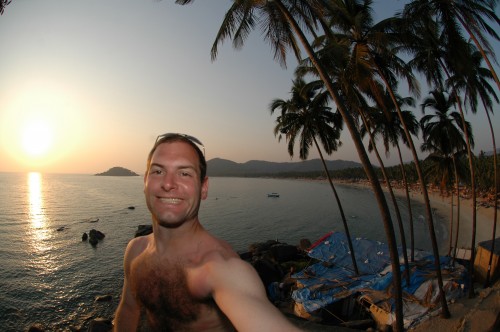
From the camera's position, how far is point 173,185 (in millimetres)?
2137

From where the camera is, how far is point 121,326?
266 cm

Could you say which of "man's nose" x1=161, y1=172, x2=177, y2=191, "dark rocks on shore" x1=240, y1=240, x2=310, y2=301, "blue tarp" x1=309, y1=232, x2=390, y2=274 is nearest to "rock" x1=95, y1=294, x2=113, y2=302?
"dark rocks on shore" x1=240, y1=240, x2=310, y2=301

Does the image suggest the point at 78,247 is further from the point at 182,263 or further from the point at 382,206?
the point at 182,263

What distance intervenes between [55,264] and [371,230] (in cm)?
3605

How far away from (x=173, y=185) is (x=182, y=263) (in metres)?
0.69

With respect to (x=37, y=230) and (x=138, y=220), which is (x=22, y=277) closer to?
(x=37, y=230)

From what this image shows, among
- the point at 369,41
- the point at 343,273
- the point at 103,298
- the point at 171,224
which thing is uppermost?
the point at 369,41

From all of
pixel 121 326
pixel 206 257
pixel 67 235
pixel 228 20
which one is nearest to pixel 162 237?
pixel 206 257

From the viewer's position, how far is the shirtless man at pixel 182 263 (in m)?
1.84

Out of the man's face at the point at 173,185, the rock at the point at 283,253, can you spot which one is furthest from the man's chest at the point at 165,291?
the rock at the point at 283,253

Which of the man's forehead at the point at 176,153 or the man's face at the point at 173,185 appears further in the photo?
the man's forehead at the point at 176,153

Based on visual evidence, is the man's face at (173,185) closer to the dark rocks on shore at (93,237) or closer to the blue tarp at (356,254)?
the blue tarp at (356,254)

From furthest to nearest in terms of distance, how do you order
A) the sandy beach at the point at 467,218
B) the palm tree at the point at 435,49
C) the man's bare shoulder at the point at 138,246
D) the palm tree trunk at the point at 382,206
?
the sandy beach at the point at 467,218 → the palm tree at the point at 435,49 → the palm tree trunk at the point at 382,206 → the man's bare shoulder at the point at 138,246

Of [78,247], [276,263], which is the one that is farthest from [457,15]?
[78,247]
